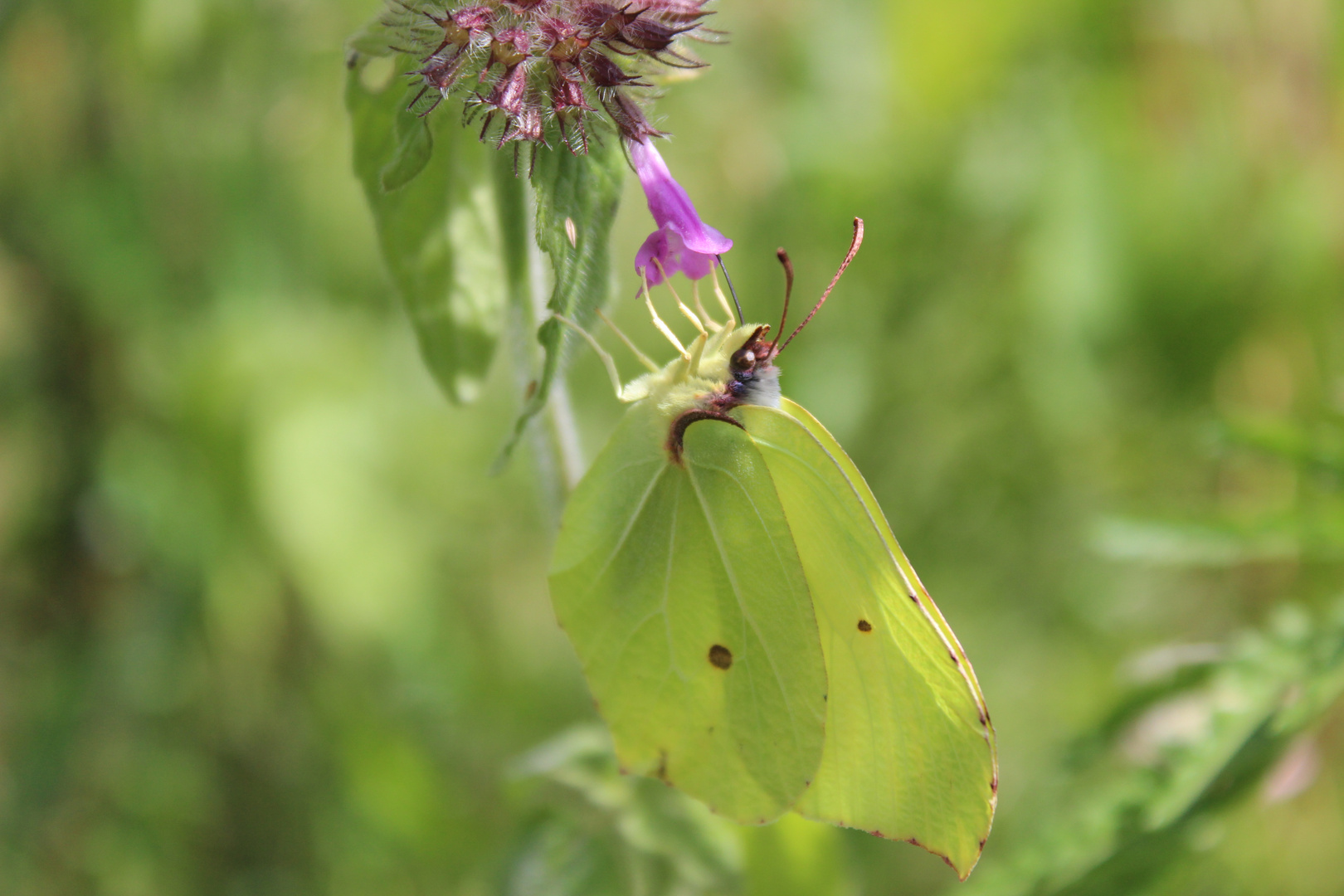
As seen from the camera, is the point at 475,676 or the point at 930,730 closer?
the point at 930,730

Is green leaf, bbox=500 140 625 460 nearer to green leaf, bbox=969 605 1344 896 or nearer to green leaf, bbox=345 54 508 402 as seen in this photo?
green leaf, bbox=345 54 508 402

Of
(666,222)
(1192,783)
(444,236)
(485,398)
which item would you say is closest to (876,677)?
(1192,783)

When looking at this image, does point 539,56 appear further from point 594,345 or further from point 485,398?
point 485,398

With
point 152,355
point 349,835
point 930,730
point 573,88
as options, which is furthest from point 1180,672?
point 152,355

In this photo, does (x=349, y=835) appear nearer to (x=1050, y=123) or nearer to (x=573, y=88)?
(x=573, y=88)

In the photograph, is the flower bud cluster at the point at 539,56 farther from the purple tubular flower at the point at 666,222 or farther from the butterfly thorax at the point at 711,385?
the butterfly thorax at the point at 711,385

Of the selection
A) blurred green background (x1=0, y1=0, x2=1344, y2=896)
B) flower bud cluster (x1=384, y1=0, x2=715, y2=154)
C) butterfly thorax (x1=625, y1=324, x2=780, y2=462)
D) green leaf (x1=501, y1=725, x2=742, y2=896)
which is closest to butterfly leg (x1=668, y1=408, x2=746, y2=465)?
butterfly thorax (x1=625, y1=324, x2=780, y2=462)
